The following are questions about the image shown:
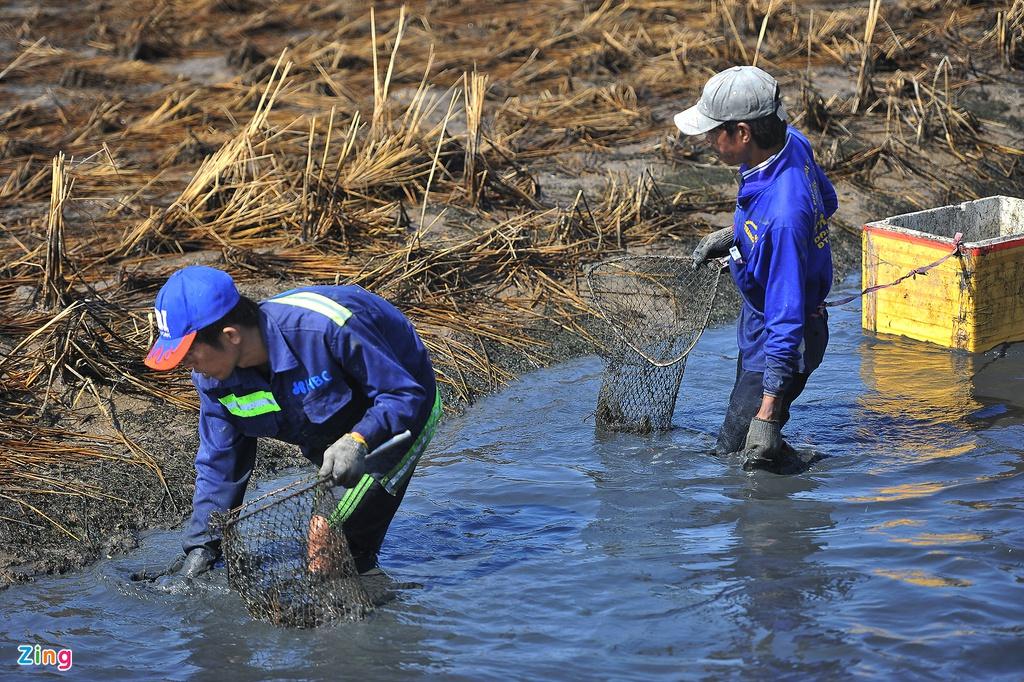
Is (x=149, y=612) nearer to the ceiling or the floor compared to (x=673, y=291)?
nearer to the floor

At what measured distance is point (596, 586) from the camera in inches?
180

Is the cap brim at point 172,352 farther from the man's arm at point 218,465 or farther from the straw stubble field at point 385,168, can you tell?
the straw stubble field at point 385,168

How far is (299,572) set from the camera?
4180 mm

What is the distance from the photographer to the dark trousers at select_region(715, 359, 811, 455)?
15.8ft

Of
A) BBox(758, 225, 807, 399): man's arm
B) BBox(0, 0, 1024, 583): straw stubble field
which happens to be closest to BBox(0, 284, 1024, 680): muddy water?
BBox(0, 0, 1024, 583): straw stubble field

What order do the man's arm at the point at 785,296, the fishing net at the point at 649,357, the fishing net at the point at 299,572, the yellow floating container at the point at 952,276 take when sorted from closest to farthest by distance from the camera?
1. the fishing net at the point at 299,572
2. the man's arm at the point at 785,296
3. the fishing net at the point at 649,357
4. the yellow floating container at the point at 952,276

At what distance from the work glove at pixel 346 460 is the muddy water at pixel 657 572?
2.80 feet

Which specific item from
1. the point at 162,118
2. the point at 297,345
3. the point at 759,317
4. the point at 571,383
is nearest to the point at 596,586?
the point at 759,317

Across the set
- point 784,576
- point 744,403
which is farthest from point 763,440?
point 784,576

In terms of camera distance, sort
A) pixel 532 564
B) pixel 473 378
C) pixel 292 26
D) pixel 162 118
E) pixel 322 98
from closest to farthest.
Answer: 1. pixel 532 564
2. pixel 473 378
3. pixel 162 118
4. pixel 322 98
5. pixel 292 26

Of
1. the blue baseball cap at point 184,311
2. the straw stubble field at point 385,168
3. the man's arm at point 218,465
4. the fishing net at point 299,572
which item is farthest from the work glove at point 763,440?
the blue baseball cap at point 184,311

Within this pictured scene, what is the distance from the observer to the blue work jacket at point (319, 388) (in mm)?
3607

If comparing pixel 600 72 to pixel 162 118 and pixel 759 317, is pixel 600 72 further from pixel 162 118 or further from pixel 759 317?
pixel 759 317

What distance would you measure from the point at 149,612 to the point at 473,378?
259 centimetres
